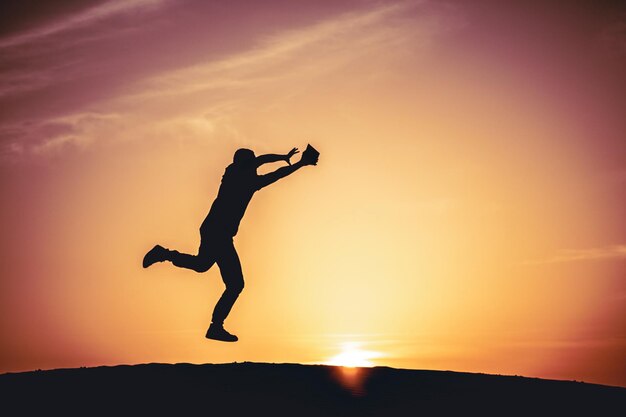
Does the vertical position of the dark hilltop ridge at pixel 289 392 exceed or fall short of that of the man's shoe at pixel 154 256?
it falls short

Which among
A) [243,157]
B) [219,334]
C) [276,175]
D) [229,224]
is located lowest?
[219,334]

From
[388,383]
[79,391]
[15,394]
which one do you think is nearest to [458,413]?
[388,383]

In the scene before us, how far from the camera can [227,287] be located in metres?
14.0

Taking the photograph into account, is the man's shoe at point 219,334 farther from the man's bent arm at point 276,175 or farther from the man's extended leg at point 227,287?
the man's bent arm at point 276,175

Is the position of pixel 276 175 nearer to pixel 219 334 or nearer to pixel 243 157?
pixel 243 157

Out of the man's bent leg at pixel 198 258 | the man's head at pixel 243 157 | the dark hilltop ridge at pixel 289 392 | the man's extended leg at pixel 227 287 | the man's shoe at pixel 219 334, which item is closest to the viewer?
the dark hilltop ridge at pixel 289 392

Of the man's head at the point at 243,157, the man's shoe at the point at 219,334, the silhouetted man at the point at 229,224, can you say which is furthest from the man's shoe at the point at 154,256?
the man's head at the point at 243,157

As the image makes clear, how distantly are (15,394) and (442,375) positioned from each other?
6862 mm

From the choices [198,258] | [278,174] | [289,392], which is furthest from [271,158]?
[289,392]

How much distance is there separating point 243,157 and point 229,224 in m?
1.10

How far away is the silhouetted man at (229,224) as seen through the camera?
1342 centimetres

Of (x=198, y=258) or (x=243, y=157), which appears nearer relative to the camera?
(x=243, y=157)

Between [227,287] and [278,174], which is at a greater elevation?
[278,174]

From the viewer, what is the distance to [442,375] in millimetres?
14406
